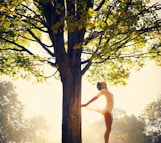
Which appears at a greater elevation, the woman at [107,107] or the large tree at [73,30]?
the large tree at [73,30]

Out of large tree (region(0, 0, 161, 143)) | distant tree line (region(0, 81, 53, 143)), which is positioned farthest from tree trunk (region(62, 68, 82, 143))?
distant tree line (region(0, 81, 53, 143))

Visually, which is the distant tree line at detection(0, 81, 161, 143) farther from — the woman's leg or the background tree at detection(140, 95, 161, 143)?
the woman's leg

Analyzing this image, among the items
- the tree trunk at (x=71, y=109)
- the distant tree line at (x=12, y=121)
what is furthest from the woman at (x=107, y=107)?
the distant tree line at (x=12, y=121)

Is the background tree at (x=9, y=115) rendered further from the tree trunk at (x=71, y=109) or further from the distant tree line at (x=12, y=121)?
the tree trunk at (x=71, y=109)

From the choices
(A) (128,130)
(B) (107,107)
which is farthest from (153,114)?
(B) (107,107)

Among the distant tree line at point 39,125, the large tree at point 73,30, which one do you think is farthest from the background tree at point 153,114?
the large tree at point 73,30

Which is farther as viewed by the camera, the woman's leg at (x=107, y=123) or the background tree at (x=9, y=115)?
the background tree at (x=9, y=115)

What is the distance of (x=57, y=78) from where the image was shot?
11586mm

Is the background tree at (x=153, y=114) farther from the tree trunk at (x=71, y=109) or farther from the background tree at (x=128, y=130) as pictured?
the tree trunk at (x=71, y=109)

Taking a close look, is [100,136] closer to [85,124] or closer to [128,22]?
[85,124]

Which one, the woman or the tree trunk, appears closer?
the tree trunk

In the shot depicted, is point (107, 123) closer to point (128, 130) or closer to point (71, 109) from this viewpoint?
point (71, 109)

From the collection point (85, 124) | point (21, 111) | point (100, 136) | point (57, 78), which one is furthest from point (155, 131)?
point (57, 78)

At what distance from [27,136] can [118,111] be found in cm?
2549
